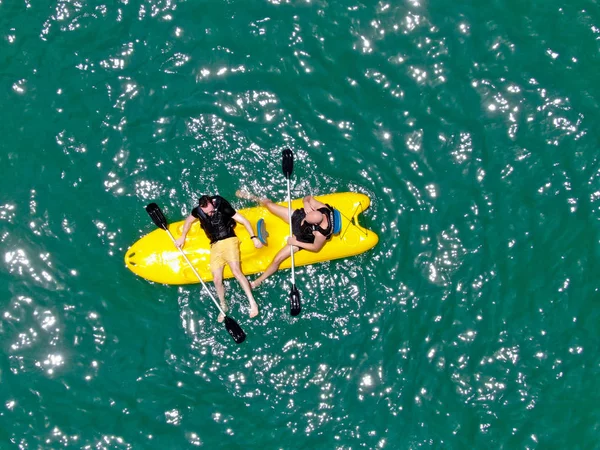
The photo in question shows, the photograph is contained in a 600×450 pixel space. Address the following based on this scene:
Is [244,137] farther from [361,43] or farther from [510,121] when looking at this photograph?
[510,121]

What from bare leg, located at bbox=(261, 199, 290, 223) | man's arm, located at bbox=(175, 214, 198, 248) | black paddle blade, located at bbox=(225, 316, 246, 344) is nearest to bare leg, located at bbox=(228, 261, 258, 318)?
black paddle blade, located at bbox=(225, 316, 246, 344)

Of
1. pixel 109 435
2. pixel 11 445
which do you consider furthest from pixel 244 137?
pixel 11 445

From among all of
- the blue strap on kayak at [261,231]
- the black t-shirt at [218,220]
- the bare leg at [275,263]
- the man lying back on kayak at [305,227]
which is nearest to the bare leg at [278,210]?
the man lying back on kayak at [305,227]

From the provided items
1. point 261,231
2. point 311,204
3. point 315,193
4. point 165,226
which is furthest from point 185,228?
point 315,193

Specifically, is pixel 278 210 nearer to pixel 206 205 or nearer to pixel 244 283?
pixel 206 205

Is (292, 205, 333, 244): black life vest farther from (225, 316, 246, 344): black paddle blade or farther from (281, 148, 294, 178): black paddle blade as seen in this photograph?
(225, 316, 246, 344): black paddle blade

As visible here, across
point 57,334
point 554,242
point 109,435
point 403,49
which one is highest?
point 403,49

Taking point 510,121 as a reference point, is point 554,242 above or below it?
below
